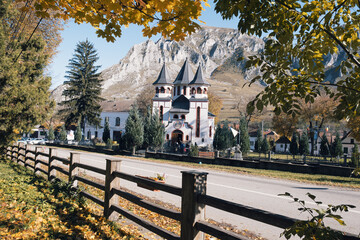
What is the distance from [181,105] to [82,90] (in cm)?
2035

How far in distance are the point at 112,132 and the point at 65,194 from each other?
66338 millimetres

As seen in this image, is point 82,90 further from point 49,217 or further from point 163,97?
point 49,217

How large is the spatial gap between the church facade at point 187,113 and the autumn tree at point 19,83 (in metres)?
36.5

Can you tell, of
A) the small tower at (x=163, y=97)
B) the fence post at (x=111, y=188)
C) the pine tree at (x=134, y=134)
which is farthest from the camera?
the small tower at (x=163, y=97)

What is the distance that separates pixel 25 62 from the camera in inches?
554

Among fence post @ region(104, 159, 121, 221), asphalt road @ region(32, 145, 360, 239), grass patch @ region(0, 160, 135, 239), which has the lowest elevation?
asphalt road @ region(32, 145, 360, 239)

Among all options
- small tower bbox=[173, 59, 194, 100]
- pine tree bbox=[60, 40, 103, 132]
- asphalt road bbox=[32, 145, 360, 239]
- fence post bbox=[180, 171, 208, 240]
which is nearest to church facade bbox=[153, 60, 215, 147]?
small tower bbox=[173, 59, 194, 100]

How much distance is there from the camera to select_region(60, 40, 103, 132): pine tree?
2103 inches

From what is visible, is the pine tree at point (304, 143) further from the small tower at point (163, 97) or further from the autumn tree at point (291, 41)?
the autumn tree at point (291, 41)

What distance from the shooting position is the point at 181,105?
55031mm

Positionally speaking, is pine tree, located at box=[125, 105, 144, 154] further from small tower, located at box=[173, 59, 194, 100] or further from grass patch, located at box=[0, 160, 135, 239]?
small tower, located at box=[173, 59, 194, 100]

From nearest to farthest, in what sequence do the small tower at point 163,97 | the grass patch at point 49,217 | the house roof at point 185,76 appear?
the grass patch at point 49,217 → the small tower at point 163,97 → the house roof at point 185,76

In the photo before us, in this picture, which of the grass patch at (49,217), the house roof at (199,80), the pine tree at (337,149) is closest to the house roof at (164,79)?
the house roof at (199,80)

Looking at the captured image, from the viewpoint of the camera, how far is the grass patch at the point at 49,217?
465 centimetres
